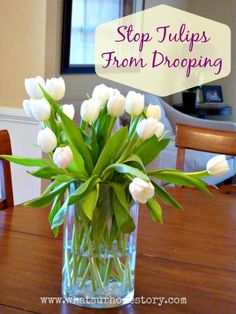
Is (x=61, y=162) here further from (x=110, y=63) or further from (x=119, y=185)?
(x=110, y=63)

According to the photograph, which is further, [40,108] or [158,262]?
[158,262]

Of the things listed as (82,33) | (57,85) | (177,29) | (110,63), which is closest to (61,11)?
(82,33)

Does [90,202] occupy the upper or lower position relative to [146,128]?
lower

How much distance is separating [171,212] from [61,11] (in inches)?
81.0

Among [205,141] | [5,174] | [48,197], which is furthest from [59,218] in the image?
[205,141]

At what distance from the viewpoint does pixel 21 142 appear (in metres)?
3.16

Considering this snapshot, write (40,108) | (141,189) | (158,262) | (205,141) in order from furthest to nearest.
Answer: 1. (205,141)
2. (158,262)
3. (40,108)
4. (141,189)

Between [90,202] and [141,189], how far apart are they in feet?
0.38

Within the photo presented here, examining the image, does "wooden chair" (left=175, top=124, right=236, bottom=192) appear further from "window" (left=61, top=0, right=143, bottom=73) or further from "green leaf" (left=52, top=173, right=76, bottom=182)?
"window" (left=61, top=0, right=143, bottom=73)

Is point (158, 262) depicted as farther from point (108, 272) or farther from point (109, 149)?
point (109, 149)

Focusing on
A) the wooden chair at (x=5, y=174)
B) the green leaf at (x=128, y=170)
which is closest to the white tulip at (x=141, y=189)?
the green leaf at (x=128, y=170)

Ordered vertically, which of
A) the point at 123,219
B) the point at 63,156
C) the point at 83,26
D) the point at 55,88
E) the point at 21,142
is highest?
the point at 83,26

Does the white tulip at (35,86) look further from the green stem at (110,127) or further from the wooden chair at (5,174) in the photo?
the wooden chair at (5,174)

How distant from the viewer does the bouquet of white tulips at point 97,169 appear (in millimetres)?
954
